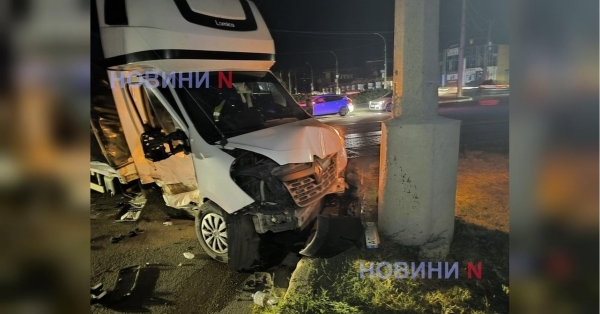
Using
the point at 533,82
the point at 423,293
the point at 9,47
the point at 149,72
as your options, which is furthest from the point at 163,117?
the point at 533,82

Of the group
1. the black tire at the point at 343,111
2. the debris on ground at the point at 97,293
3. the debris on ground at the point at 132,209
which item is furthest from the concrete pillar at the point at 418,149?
the debris on ground at the point at 97,293

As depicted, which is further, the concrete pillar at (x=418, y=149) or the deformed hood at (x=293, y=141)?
the concrete pillar at (x=418, y=149)

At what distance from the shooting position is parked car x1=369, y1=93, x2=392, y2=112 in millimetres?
3066

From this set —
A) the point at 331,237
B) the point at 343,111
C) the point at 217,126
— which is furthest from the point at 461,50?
the point at 217,126

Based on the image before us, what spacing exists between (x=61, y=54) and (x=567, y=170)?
370 centimetres

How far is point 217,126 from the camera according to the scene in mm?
3029

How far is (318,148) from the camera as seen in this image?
2979 mm

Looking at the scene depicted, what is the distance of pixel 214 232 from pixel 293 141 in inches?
36.1

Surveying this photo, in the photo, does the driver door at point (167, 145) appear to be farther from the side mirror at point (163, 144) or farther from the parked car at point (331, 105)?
the parked car at point (331, 105)

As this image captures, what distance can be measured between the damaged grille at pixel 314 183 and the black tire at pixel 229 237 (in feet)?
1.30

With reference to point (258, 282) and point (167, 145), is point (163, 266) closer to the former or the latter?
point (258, 282)

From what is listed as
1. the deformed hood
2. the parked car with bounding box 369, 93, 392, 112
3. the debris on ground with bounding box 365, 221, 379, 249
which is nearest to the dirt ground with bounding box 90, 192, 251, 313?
the deformed hood

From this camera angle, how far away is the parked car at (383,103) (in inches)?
121

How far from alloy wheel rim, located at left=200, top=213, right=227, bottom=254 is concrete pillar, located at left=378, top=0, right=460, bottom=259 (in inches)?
49.5
